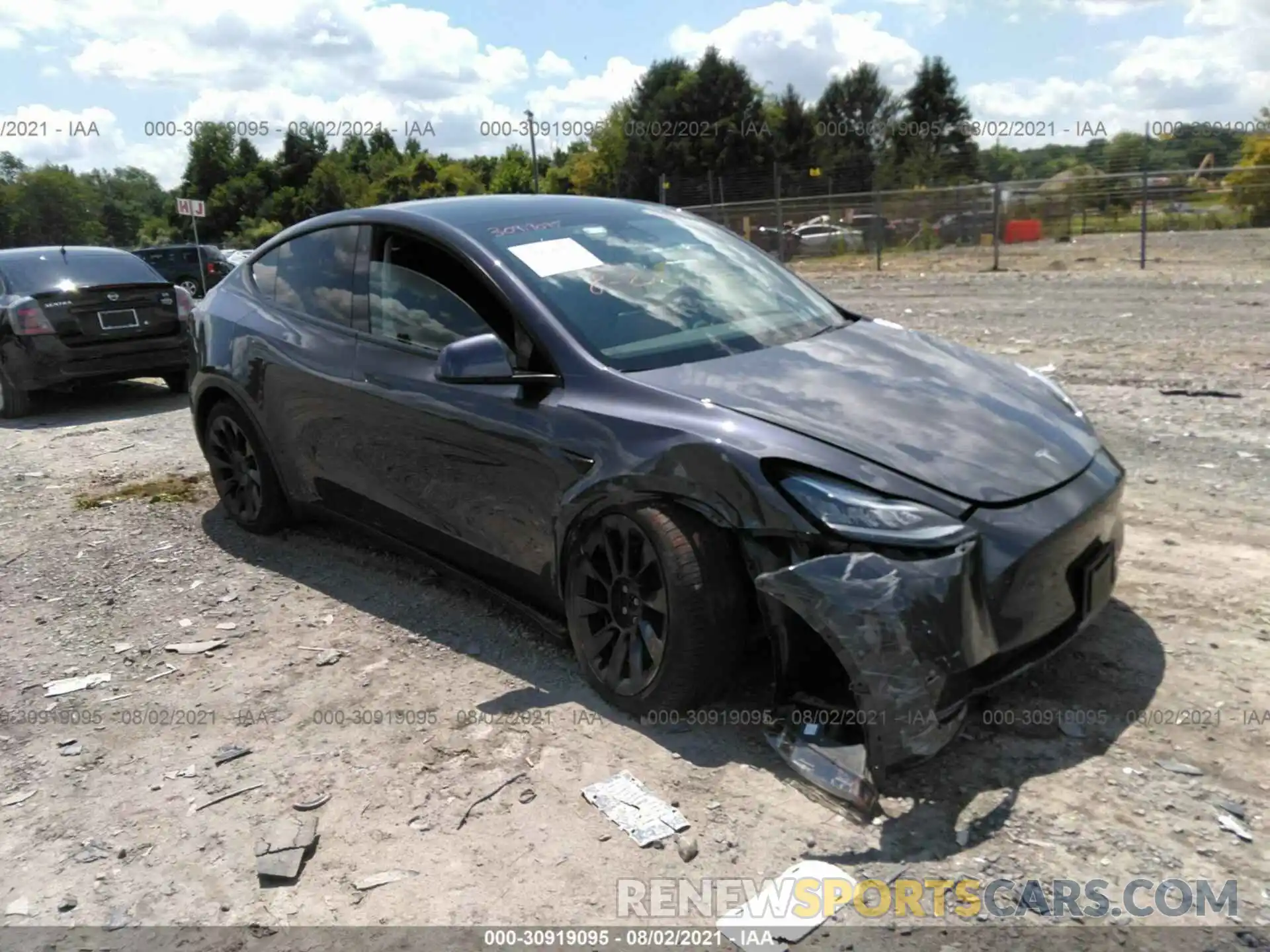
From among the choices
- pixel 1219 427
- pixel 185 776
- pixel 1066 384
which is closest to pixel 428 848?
pixel 185 776

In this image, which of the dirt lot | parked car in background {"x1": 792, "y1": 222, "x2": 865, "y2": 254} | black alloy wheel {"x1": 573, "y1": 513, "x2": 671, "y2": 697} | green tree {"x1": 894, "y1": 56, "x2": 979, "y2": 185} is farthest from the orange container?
green tree {"x1": 894, "y1": 56, "x2": 979, "y2": 185}

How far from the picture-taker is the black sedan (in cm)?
283

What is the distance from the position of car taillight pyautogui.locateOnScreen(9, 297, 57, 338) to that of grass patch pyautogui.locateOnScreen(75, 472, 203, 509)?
11.3 ft

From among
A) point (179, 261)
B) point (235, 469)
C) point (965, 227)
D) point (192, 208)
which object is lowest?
point (235, 469)

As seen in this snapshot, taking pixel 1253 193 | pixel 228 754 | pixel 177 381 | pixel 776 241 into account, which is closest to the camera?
pixel 228 754

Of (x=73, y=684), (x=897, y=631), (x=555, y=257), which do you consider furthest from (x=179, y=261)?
(x=897, y=631)

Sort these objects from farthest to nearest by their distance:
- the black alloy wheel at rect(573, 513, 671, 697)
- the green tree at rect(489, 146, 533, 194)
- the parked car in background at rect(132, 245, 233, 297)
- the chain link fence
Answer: the green tree at rect(489, 146, 533, 194), the parked car in background at rect(132, 245, 233, 297), the chain link fence, the black alloy wheel at rect(573, 513, 671, 697)

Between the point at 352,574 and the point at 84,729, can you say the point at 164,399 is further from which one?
the point at 84,729

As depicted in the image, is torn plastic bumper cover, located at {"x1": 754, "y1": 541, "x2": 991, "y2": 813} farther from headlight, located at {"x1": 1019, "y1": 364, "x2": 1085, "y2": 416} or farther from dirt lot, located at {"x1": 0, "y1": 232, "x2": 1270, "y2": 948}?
headlight, located at {"x1": 1019, "y1": 364, "x2": 1085, "y2": 416}

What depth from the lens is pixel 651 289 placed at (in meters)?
4.00

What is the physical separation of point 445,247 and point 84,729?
221 cm

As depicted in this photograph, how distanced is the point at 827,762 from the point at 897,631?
504mm

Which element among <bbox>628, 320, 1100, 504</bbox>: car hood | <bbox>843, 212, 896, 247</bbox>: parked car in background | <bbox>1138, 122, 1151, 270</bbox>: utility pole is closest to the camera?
<bbox>628, 320, 1100, 504</bbox>: car hood

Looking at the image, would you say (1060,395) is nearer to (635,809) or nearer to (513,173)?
(635,809)
